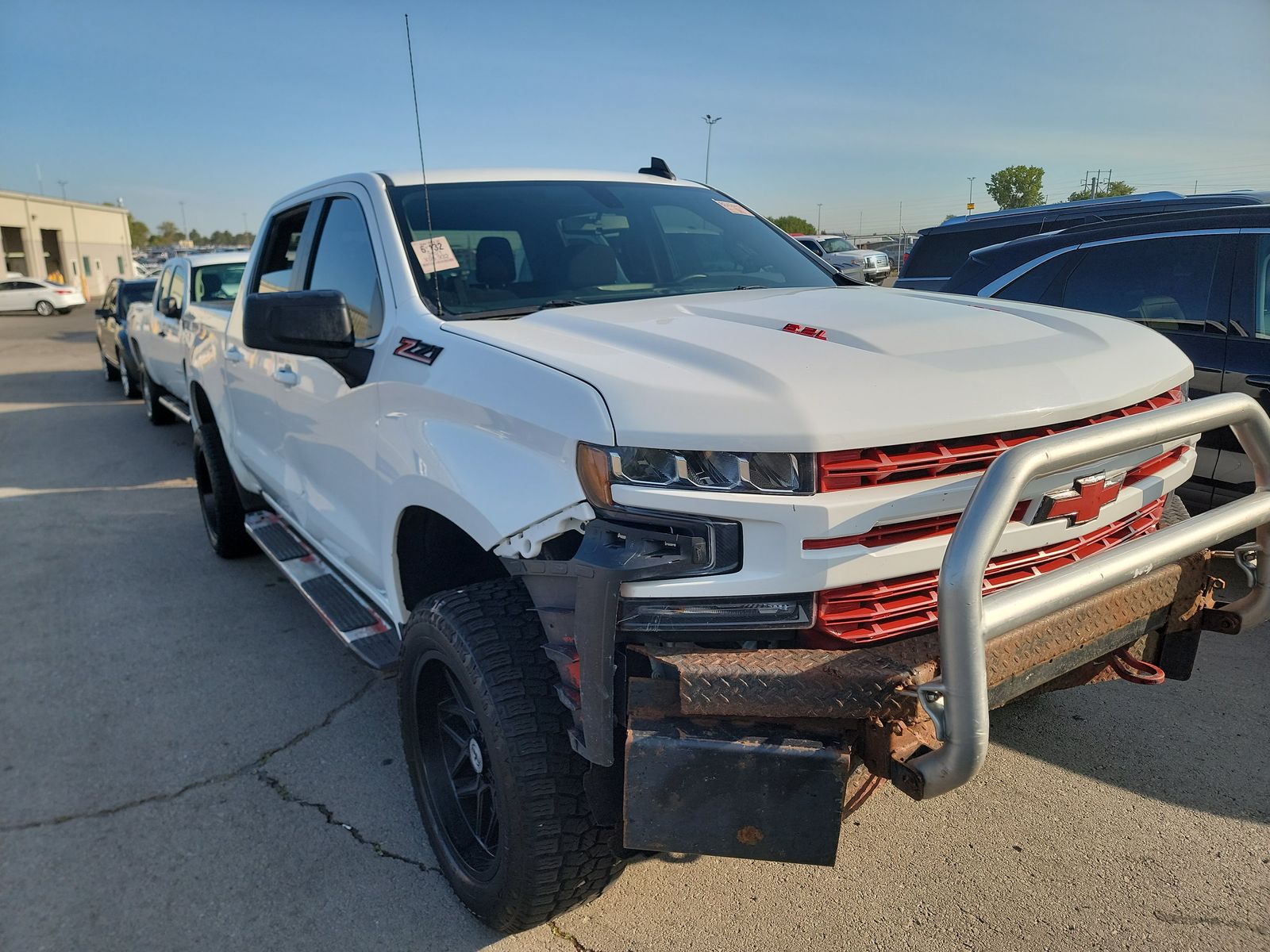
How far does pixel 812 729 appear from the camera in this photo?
186 cm

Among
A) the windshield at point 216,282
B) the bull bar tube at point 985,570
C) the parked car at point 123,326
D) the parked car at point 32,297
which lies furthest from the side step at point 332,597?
the parked car at point 32,297

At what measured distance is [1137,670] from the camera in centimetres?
253

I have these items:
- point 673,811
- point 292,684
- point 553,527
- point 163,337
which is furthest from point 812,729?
point 163,337

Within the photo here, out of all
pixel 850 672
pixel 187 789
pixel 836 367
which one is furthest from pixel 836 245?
pixel 850 672

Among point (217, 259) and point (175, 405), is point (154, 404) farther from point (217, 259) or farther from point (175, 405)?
point (217, 259)

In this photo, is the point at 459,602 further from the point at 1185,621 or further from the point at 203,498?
the point at 203,498

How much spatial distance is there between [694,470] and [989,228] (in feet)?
20.6

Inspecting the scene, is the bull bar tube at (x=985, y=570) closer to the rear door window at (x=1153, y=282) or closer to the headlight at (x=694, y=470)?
the headlight at (x=694, y=470)

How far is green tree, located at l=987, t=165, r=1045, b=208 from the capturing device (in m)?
39.3

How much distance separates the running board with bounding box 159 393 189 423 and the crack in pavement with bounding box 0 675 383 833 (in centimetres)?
595

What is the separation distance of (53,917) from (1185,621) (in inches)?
125

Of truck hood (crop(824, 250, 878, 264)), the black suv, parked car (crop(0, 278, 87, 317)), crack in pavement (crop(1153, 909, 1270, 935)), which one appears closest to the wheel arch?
crack in pavement (crop(1153, 909, 1270, 935))

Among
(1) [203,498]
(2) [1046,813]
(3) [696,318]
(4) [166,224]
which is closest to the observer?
(3) [696,318]

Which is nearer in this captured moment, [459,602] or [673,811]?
[673,811]
